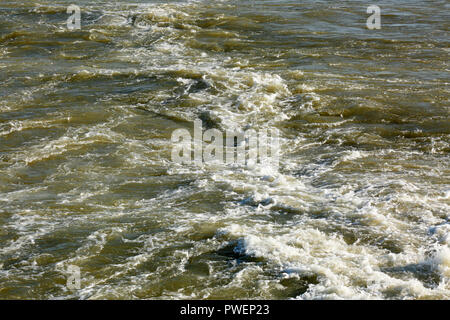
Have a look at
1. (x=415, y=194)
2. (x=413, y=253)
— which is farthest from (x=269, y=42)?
(x=413, y=253)

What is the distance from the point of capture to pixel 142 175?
321 inches

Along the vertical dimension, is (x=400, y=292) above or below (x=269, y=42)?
below

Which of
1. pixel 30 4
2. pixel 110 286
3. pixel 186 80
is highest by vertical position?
pixel 30 4

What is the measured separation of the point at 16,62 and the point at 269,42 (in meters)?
5.81

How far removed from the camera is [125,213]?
23.2ft

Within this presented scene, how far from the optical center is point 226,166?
27.6 ft

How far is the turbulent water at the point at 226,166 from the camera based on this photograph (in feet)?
19.2

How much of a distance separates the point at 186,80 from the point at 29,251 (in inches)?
256

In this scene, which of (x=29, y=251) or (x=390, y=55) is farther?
(x=390, y=55)

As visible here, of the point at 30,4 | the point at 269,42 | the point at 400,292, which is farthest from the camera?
the point at 30,4

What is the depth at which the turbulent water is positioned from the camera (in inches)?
231

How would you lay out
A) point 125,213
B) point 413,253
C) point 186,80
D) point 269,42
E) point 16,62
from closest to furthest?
point 413,253 < point 125,213 < point 186,80 < point 16,62 < point 269,42

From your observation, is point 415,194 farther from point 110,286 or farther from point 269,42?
point 269,42

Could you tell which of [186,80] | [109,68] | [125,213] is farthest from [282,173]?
[109,68]
